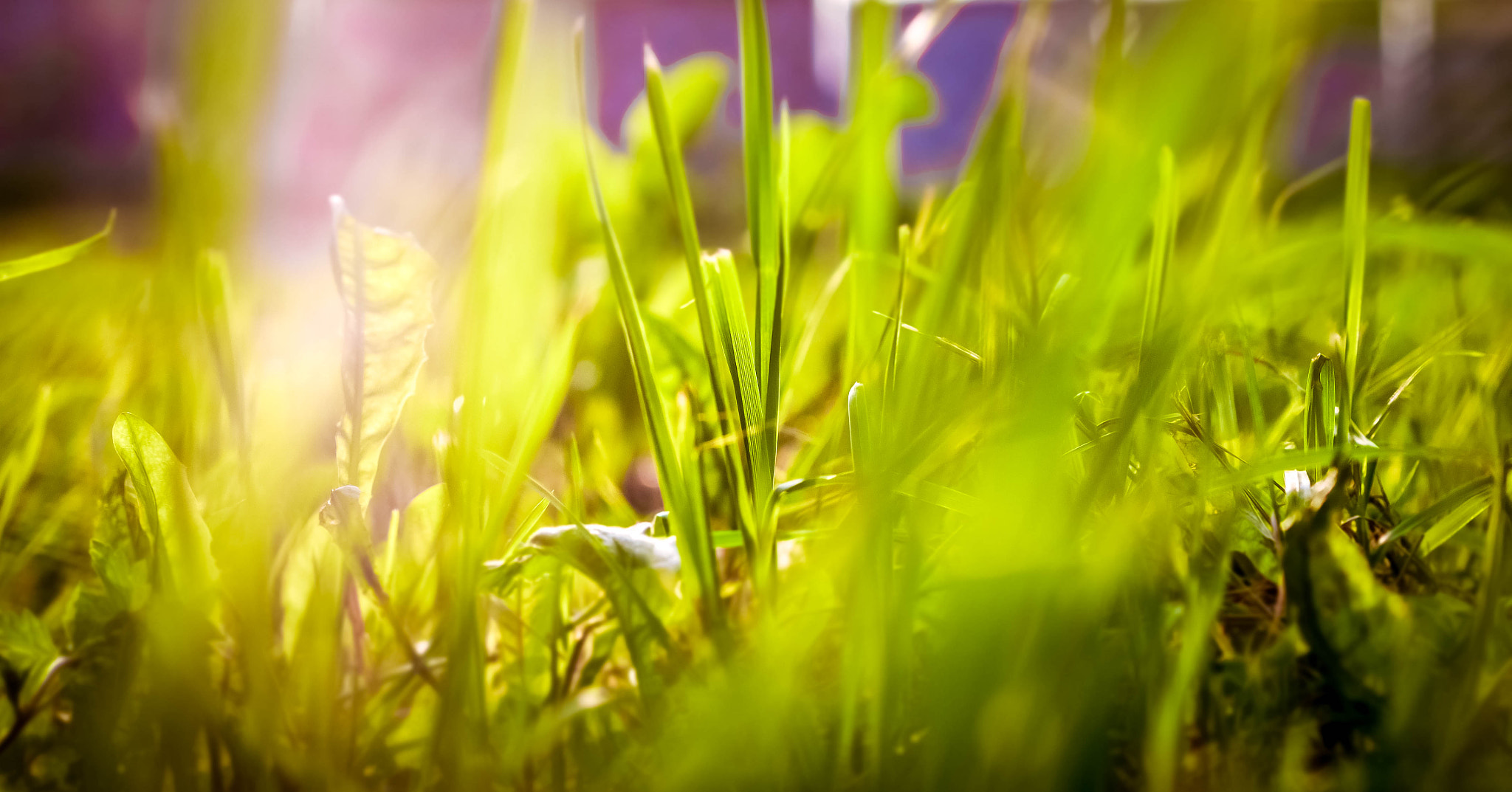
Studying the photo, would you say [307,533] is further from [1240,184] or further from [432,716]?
A: [1240,184]

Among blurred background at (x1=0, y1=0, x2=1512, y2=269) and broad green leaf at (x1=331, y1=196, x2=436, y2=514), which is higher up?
blurred background at (x1=0, y1=0, x2=1512, y2=269)

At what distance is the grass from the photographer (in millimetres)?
237

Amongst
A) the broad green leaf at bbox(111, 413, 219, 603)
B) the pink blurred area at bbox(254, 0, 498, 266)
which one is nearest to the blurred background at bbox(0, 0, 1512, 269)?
the pink blurred area at bbox(254, 0, 498, 266)

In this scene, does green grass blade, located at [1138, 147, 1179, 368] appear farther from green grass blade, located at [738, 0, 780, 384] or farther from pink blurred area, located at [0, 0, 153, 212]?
pink blurred area, located at [0, 0, 153, 212]

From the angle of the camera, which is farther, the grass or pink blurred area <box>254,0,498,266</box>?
pink blurred area <box>254,0,498,266</box>

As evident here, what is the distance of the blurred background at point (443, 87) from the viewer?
450mm

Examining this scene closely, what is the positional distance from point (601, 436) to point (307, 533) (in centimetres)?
24

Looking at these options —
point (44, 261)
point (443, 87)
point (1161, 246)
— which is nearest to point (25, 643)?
point (44, 261)

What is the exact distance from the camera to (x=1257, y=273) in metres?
0.39

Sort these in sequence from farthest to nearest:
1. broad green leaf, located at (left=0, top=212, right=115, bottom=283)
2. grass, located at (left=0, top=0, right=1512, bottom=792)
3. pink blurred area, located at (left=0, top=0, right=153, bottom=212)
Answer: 1. pink blurred area, located at (left=0, top=0, right=153, bottom=212)
2. broad green leaf, located at (left=0, top=212, right=115, bottom=283)
3. grass, located at (left=0, top=0, right=1512, bottom=792)

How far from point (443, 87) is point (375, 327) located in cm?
50

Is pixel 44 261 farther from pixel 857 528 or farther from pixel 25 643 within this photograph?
pixel 857 528

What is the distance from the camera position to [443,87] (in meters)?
0.76

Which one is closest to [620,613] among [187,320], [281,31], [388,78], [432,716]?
[432,716]
